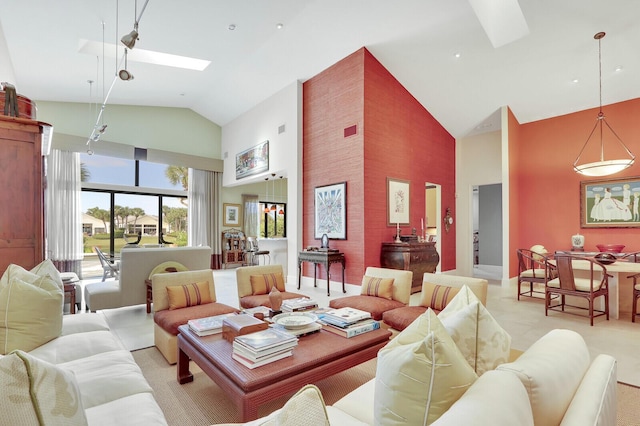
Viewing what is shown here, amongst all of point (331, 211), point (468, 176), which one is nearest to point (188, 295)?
point (331, 211)

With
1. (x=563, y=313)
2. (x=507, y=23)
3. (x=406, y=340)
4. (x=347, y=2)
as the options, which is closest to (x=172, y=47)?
(x=347, y=2)

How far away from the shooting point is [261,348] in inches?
72.8

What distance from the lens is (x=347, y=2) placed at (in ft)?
15.6

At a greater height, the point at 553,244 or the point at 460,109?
the point at 460,109

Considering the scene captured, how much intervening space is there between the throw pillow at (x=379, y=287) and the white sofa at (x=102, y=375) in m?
2.33

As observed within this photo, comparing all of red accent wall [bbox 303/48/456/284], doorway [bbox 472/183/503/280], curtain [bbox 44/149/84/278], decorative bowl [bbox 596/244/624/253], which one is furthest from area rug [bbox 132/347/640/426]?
doorway [bbox 472/183/503/280]

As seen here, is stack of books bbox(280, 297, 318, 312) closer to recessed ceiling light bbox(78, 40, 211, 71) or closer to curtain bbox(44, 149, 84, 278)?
recessed ceiling light bbox(78, 40, 211, 71)

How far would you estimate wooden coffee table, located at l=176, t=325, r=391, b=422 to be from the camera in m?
1.67

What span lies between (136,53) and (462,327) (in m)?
6.78

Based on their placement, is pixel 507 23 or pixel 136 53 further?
pixel 136 53

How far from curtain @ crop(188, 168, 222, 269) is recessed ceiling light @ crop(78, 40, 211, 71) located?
143 inches

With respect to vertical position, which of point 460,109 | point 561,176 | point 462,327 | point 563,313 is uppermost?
point 460,109

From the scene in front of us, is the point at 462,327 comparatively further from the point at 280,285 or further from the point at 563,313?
the point at 563,313

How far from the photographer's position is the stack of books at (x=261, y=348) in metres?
1.83
